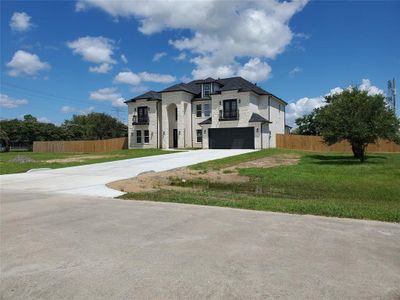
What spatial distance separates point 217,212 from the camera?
8.22 m

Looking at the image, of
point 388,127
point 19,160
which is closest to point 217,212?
point 388,127

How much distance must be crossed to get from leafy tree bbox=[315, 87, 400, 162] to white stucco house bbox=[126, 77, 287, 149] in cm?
1487

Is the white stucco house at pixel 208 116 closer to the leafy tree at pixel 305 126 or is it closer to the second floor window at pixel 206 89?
the second floor window at pixel 206 89

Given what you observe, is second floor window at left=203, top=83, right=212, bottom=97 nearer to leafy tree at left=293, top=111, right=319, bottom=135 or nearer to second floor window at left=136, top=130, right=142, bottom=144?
second floor window at left=136, top=130, right=142, bottom=144

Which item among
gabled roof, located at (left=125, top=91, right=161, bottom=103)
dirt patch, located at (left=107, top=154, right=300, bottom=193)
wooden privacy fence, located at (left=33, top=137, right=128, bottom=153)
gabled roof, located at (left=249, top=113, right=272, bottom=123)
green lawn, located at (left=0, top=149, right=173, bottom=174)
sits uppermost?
gabled roof, located at (left=125, top=91, right=161, bottom=103)

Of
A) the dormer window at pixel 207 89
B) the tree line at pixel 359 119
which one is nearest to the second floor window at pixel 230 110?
the dormer window at pixel 207 89

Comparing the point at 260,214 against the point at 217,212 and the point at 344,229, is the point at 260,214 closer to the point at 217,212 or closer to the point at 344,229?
the point at 217,212

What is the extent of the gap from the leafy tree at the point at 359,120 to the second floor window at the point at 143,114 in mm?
27242

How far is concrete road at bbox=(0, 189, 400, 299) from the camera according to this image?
3939 mm

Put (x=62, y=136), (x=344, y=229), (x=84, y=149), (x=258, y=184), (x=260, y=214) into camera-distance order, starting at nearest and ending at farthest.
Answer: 1. (x=344, y=229)
2. (x=260, y=214)
3. (x=258, y=184)
4. (x=84, y=149)
5. (x=62, y=136)

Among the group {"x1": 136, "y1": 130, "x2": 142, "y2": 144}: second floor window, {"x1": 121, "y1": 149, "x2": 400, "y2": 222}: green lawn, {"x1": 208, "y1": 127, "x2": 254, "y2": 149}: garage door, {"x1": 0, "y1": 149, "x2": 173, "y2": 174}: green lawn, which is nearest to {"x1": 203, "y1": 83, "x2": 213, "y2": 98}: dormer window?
{"x1": 208, "y1": 127, "x2": 254, "y2": 149}: garage door

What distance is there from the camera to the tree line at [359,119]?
74.0ft

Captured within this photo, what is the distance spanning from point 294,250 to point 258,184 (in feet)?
30.4

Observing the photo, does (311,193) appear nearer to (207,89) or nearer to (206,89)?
(207,89)
